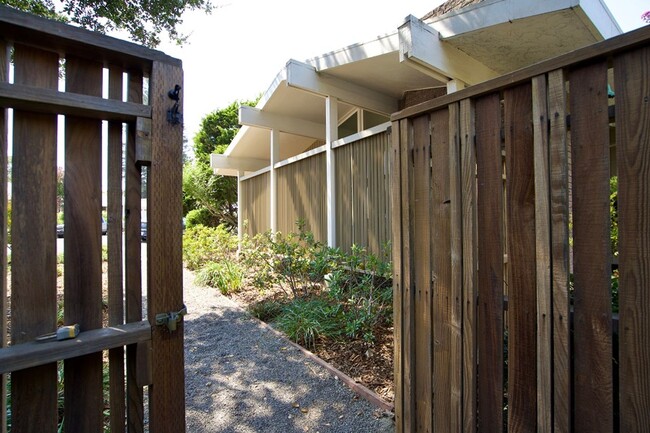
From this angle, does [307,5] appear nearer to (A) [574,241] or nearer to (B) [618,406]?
(A) [574,241]

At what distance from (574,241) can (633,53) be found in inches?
27.0

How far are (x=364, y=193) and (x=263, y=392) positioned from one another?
301 centimetres

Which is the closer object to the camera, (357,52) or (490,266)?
(490,266)

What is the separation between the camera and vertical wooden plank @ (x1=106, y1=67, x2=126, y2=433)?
1.50 metres

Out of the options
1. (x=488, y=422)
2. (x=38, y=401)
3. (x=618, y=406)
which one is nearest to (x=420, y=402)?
(x=488, y=422)

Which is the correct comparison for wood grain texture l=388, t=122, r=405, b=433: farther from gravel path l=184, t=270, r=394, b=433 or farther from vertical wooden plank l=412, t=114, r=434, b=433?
gravel path l=184, t=270, r=394, b=433

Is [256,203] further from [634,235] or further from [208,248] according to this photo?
[634,235]

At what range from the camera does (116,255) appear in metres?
1.52

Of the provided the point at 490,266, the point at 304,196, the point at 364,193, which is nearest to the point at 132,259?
the point at 490,266

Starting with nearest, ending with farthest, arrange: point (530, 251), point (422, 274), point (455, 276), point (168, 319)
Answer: point (530, 251) → point (168, 319) → point (455, 276) → point (422, 274)

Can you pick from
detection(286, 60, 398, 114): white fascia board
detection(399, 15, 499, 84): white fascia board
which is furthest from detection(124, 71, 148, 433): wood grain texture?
detection(286, 60, 398, 114): white fascia board

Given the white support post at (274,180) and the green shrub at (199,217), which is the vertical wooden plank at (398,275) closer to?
the white support post at (274,180)

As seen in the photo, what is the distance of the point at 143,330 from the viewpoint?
4.75 feet

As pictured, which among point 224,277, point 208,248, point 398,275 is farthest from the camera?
point 208,248
